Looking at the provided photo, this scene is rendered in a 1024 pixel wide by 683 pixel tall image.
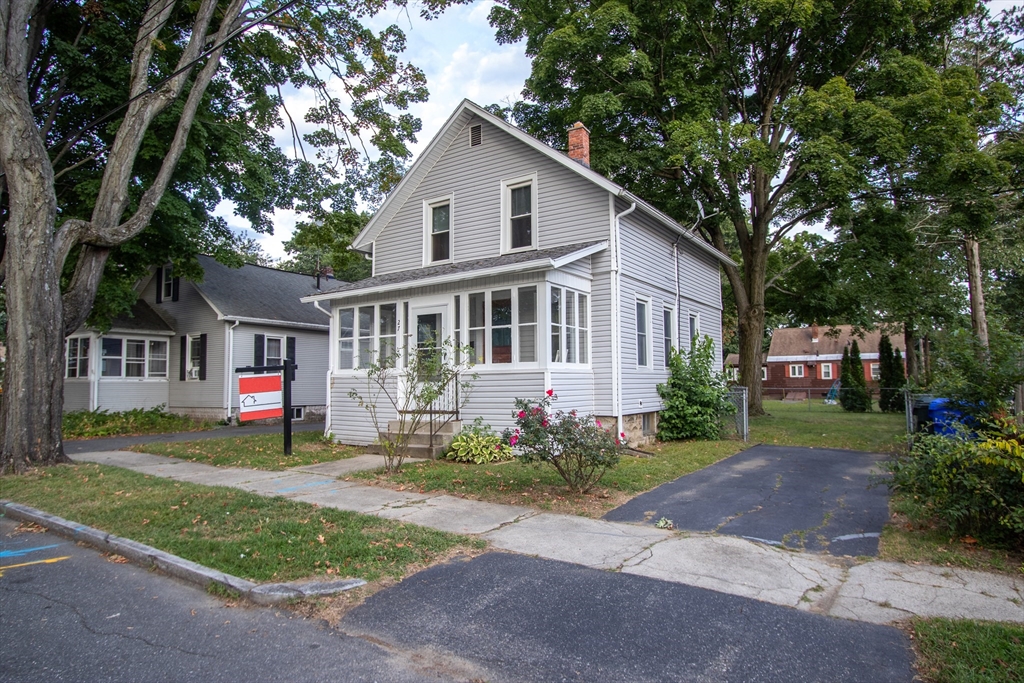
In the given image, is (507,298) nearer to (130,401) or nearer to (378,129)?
(378,129)

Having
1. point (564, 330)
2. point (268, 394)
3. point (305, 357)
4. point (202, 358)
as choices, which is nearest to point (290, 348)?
point (305, 357)

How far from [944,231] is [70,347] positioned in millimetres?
Answer: 27447

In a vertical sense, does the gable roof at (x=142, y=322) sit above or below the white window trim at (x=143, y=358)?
above

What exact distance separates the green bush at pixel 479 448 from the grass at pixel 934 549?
6.06 meters

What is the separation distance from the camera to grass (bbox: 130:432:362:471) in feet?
36.1

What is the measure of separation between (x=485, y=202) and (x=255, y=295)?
40.0 ft

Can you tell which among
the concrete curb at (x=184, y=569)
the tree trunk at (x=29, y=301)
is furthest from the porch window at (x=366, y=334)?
the concrete curb at (x=184, y=569)

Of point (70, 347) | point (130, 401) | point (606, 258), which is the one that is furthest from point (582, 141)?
point (70, 347)

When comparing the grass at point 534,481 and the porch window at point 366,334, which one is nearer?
the grass at point 534,481

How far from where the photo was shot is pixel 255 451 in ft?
40.5

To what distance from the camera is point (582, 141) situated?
13.9 metres

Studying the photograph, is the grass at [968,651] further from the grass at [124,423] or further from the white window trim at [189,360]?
A: the white window trim at [189,360]

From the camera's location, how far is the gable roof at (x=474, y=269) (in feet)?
35.5

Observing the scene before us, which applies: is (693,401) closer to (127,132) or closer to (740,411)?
(740,411)
